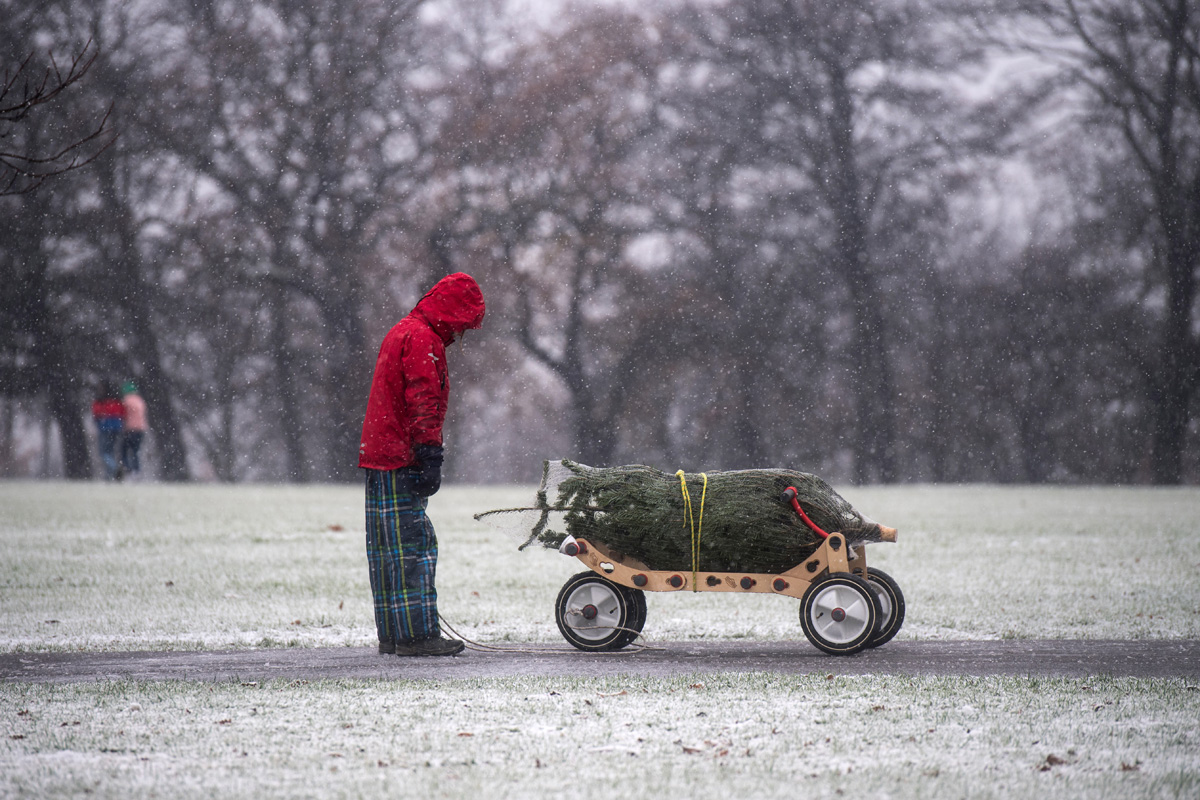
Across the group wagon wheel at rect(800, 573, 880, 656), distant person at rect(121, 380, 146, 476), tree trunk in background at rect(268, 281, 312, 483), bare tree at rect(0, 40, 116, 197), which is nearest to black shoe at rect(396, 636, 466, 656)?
wagon wheel at rect(800, 573, 880, 656)

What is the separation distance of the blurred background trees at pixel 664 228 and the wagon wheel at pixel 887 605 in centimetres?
2783

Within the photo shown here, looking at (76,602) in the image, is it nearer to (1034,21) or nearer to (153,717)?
(153,717)

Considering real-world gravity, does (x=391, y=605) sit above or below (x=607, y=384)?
below

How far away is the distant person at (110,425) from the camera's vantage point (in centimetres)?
2653

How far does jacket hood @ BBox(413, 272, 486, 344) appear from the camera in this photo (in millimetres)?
6754

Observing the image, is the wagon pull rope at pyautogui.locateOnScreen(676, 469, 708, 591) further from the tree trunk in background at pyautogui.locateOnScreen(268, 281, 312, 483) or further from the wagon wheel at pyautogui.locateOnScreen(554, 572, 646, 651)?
the tree trunk in background at pyautogui.locateOnScreen(268, 281, 312, 483)

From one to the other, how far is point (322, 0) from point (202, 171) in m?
5.19

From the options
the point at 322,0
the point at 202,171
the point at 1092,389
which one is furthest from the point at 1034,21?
the point at 202,171

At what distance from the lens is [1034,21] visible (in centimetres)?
3169

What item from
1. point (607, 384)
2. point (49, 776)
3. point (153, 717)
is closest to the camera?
point (49, 776)

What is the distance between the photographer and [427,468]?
6605mm

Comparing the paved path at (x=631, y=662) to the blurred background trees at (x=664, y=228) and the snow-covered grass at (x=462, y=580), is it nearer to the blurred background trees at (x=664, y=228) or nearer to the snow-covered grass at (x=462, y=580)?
the snow-covered grass at (x=462, y=580)

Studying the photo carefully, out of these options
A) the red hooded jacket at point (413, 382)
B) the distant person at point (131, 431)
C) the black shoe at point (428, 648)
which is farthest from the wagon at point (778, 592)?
the distant person at point (131, 431)

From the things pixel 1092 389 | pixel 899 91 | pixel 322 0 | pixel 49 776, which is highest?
pixel 322 0
